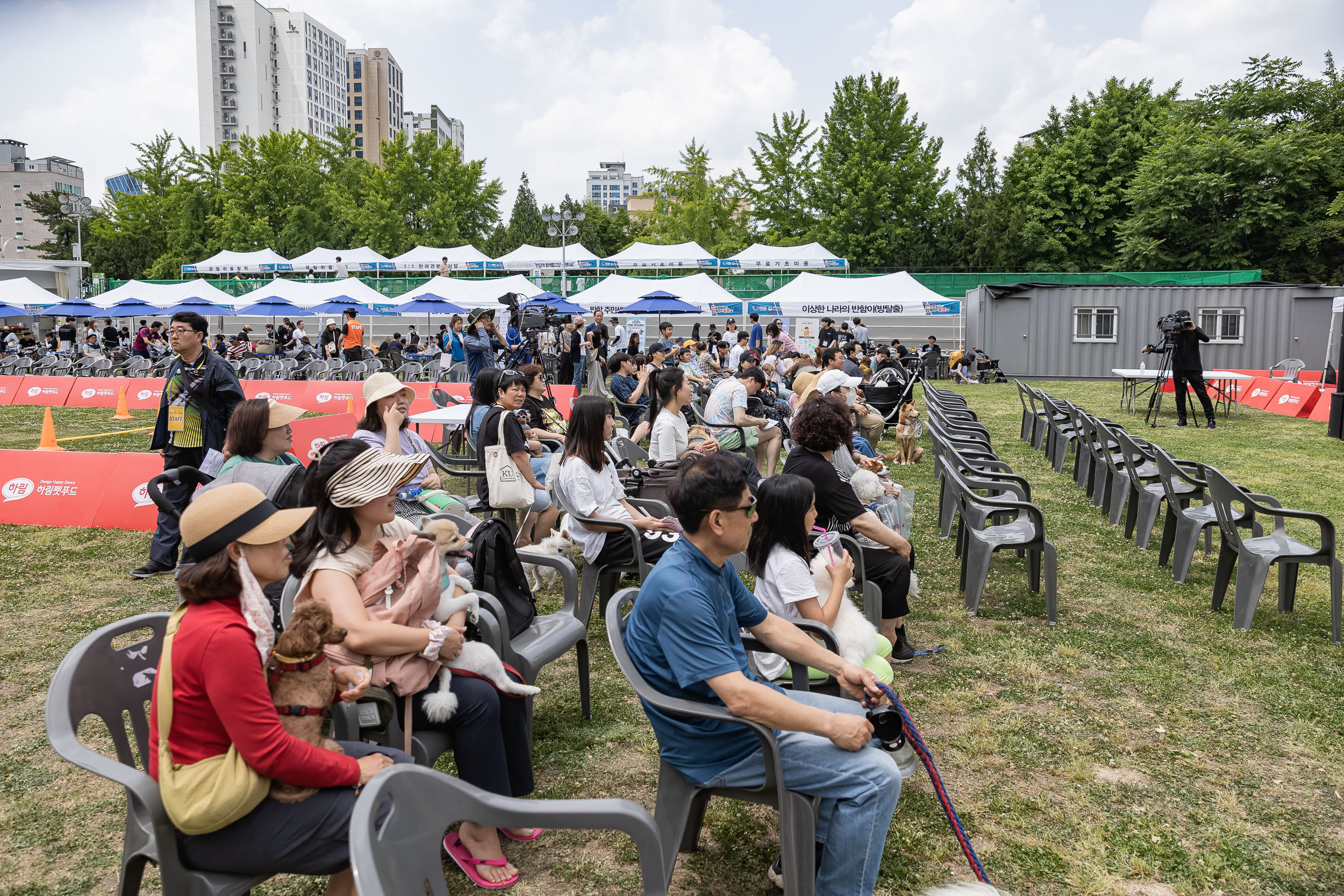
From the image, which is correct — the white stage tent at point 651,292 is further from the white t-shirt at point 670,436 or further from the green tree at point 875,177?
the green tree at point 875,177

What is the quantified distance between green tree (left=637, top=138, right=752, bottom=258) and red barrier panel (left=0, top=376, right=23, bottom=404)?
32280 mm

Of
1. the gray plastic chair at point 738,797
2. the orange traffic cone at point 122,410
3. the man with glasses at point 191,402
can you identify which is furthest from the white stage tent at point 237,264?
the gray plastic chair at point 738,797

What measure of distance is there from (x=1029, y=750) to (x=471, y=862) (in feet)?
8.01

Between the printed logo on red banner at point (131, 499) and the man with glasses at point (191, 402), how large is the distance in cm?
174

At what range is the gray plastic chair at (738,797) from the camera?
7.93 ft

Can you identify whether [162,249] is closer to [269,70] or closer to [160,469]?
[160,469]

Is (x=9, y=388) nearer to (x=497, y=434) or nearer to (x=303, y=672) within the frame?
(x=497, y=434)

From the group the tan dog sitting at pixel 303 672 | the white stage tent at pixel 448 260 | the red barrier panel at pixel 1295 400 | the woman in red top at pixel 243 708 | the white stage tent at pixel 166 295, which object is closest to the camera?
the woman in red top at pixel 243 708

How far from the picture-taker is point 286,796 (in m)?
2.07

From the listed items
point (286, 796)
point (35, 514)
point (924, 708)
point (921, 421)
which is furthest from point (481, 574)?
point (921, 421)

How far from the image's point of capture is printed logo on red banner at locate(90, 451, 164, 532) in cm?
754

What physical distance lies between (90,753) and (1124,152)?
48.9m

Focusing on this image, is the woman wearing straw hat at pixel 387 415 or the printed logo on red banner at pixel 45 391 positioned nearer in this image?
the woman wearing straw hat at pixel 387 415

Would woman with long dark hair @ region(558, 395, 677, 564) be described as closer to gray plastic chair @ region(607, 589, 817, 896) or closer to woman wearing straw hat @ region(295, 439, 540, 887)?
woman wearing straw hat @ region(295, 439, 540, 887)
